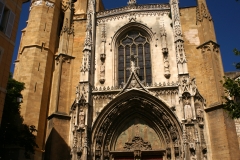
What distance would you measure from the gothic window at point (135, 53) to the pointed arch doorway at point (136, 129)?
1.61 meters

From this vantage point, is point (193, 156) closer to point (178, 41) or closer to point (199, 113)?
point (199, 113)

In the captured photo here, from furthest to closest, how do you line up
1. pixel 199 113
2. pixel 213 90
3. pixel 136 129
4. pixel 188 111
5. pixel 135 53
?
pixel 135 53
pixel 136 129
pixel 213 90
pixel 199 113
pixel 188 111

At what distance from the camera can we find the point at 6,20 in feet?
34.6

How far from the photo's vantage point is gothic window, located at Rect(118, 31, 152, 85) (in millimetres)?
16672

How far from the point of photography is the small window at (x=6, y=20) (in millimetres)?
10302

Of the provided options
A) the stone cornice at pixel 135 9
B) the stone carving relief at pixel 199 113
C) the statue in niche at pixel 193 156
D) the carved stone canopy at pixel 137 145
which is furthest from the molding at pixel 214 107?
the stone cornice at pixel 135 9

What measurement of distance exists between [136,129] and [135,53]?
16.1 ft

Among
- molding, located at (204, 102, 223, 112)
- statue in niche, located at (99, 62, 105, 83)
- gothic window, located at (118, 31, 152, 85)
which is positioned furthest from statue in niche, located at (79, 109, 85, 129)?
molding, located at (204, 102, 223, 112)

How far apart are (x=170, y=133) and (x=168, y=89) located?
7.75 feet

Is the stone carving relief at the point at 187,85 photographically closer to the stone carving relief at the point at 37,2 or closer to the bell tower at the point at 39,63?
the bell tower at the point at 39,63

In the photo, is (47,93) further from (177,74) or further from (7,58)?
(177,74)

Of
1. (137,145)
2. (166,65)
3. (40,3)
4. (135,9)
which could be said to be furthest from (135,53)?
(40,3)

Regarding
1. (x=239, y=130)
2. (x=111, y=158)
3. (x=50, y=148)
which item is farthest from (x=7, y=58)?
(x=239, y=130)

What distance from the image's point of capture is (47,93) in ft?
53.1
